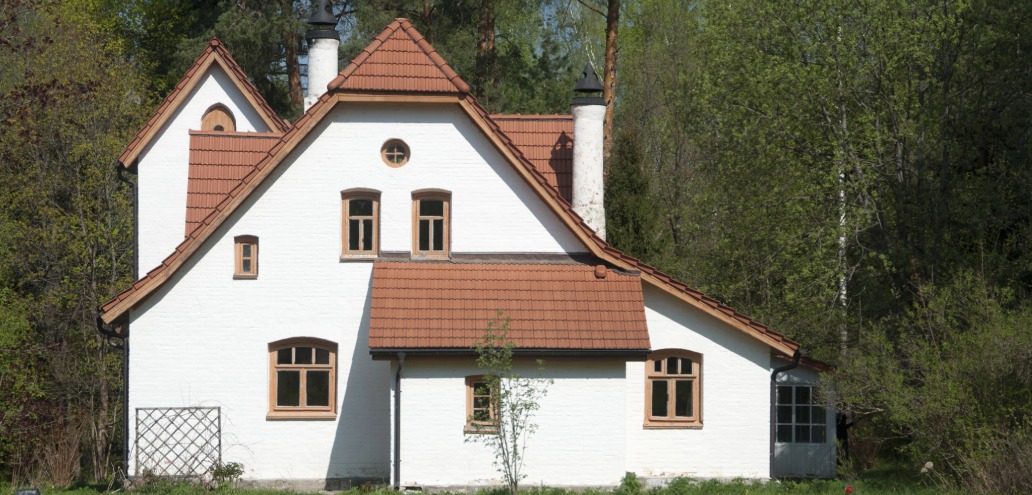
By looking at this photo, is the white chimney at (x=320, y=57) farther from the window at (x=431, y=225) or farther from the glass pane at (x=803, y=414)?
the glass pane at (x=803, y=414)

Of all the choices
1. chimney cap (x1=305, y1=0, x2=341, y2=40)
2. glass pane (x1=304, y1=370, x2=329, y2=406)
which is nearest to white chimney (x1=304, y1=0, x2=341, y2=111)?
chimney cap (x1=305, y1=0, x2=341, y2=40)

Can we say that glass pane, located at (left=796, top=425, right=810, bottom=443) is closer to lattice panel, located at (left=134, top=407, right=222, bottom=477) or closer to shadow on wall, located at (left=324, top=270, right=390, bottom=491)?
shadow on wall, located at (left=324, top=270, right=390, bottom=491)

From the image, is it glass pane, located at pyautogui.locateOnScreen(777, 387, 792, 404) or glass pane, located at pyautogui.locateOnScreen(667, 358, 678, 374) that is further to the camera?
glass pane, located at pyautogui.locateOnScreen(777, 387, 792, 404)

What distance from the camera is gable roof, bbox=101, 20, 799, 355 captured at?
20516 mm

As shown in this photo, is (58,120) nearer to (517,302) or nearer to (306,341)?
(306,341)

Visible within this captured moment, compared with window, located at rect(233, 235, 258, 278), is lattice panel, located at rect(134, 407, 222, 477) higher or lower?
lower

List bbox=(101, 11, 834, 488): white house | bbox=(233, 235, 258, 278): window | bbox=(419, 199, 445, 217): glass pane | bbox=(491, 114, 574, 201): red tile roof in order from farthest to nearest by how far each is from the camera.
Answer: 1. bbox=(491, 114, 574, 201): red tile roof
2. bbox=(419, 199, 445, 217): glass pane
3. bbox=(233, 235, 258, 278): window
4. bbox=(101, 11, 834, 488): white house

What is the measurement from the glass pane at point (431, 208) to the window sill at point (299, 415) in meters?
3.58

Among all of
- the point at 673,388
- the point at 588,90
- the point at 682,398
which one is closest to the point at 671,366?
the point at 673,388

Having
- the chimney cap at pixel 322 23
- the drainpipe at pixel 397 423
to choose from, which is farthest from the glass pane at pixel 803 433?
the chimney cap at pixel 322 23

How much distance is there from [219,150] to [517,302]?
6.53 m

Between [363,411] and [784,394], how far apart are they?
7984 millimetres

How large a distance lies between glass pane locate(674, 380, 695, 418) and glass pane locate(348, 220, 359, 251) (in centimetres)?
578

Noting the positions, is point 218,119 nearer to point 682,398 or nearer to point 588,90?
point 588,90
